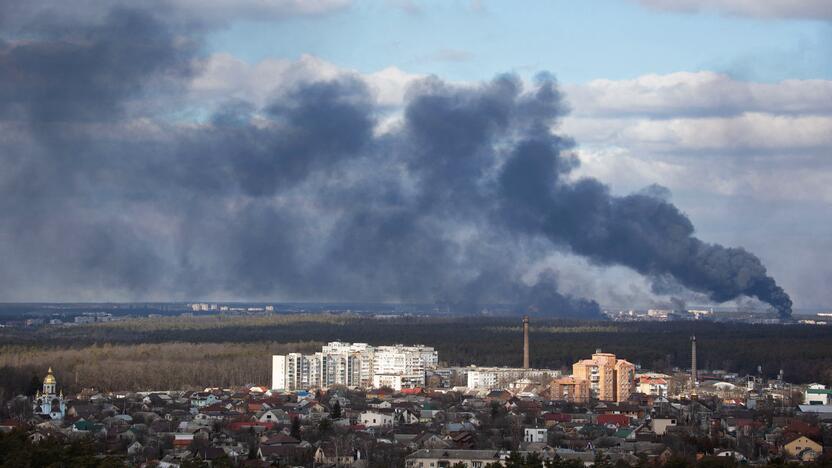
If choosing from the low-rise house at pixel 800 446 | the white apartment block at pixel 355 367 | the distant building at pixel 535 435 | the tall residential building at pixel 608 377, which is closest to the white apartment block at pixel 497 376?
the white apartment block at pixel 355 367

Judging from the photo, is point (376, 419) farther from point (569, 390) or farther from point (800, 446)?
point (569, 390)

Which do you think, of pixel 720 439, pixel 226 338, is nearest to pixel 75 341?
pixel 226 338

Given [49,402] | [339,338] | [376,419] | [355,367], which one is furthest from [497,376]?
[339,338]

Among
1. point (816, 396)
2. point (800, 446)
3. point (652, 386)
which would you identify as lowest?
point (800, 446)

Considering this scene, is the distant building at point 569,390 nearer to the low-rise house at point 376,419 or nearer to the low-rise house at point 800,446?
the low-rise house at point 376,419

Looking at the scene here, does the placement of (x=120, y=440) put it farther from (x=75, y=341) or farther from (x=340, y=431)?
(x=75, y=341)

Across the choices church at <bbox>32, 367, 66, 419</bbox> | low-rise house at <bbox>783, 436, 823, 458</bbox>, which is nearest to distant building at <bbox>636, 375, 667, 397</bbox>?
low-rise house at <bbox>783, 436, 823, 458</bbox>

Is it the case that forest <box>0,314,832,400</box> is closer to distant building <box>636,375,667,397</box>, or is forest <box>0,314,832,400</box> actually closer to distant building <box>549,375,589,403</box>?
distant building <box>636,375,667,397</box>
